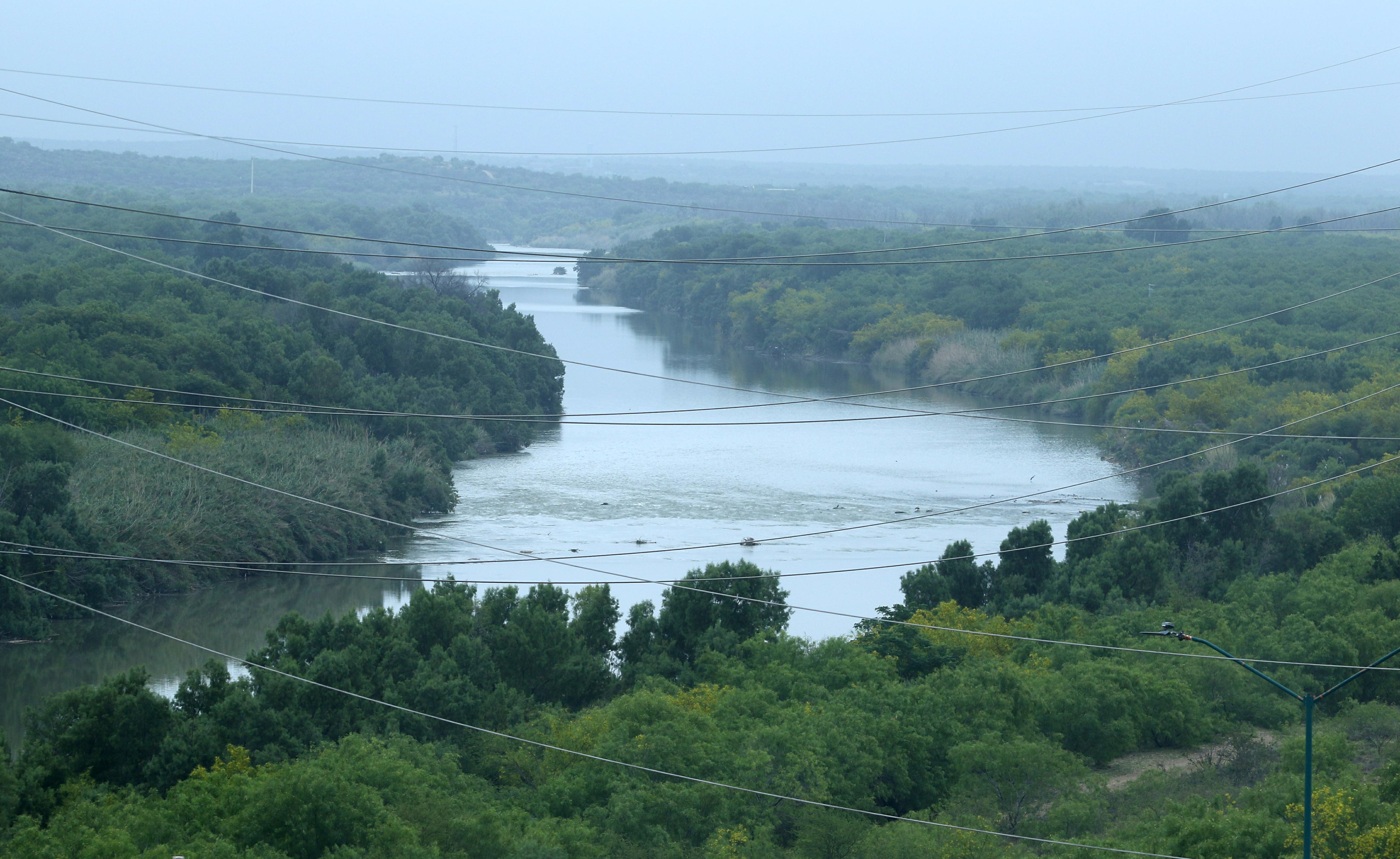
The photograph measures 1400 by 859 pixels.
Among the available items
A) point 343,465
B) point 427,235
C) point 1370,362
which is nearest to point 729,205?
point 427,235

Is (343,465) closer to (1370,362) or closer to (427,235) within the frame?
(1370,362)

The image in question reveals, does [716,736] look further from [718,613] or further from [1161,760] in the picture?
[1161,760]

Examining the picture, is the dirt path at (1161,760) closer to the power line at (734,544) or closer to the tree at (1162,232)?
the power line at (734,544)

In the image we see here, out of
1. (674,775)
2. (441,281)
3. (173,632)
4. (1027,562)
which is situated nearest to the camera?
(674,775)

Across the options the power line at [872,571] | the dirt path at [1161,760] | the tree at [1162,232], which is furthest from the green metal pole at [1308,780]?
the tree at [1162,232]

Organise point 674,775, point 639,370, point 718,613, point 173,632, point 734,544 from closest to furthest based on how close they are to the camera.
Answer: point 674,775 → point 718,613 → point 734,544 → point 173,632 → point 639,370

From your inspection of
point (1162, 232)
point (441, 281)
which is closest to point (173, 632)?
point (441, 281)
